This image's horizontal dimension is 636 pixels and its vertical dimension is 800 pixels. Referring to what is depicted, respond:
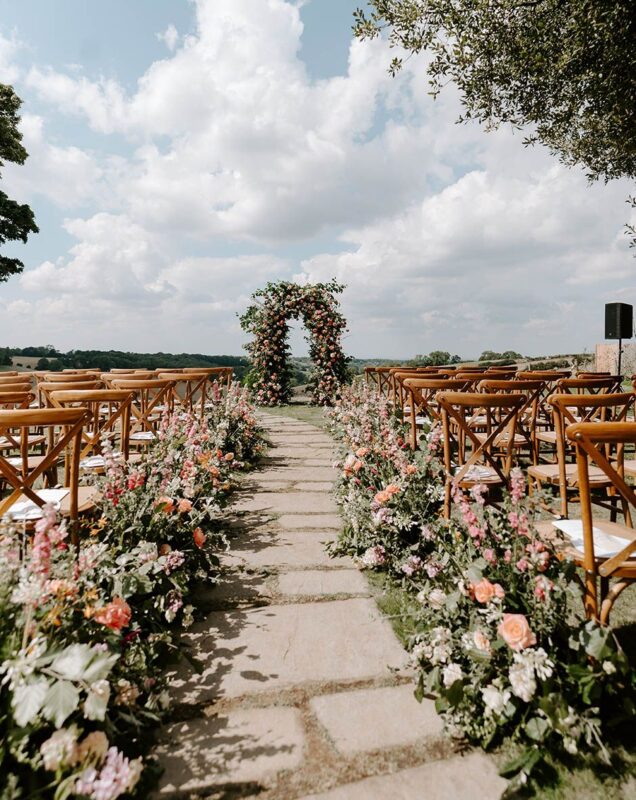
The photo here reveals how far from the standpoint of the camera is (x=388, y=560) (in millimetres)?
2682

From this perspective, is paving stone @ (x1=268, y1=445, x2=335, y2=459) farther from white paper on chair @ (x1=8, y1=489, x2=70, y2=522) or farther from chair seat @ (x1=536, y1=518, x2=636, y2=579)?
chair seat @ (x1=536, y1=518, x2=636, y2=579)

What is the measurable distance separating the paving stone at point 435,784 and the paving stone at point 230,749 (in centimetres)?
17

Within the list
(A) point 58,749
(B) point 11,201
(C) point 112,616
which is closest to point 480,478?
(C) point 112,616

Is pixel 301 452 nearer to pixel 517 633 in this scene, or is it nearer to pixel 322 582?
pixel 322 582

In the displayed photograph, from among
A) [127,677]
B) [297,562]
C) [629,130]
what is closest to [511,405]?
[297,562]

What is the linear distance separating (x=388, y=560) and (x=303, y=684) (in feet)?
3.39

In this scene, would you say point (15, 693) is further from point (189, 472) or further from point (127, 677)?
point (189, 472)

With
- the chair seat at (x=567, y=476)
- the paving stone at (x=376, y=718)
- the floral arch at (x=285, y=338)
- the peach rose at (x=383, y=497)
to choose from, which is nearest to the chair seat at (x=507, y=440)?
the chair seat at (x=567, y=476)

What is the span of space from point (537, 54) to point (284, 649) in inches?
259

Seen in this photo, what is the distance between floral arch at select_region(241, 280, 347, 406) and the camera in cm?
1159

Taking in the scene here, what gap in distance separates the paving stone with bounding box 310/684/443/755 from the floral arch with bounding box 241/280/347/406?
32.2ft

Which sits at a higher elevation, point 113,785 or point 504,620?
point 504,620

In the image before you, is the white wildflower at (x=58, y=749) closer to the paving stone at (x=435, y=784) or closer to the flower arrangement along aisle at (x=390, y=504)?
the paving stone at (x=435, y=784)

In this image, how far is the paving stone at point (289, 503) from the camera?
147 inches
